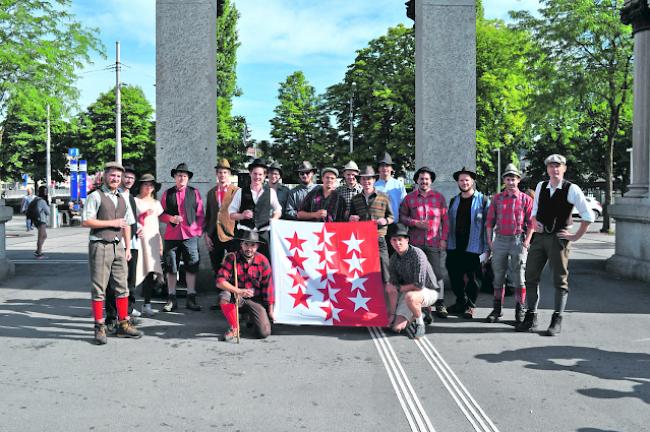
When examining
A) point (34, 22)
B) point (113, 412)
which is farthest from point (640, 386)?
point (34, 22)

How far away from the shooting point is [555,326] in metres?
6.55

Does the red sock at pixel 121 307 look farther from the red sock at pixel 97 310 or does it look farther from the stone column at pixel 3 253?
the stone column at pixel 3 253

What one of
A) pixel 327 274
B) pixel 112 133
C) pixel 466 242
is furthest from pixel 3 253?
pixel 112 133

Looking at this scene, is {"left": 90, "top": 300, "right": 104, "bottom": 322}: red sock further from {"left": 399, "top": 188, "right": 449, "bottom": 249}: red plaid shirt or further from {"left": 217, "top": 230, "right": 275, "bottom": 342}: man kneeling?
{"left": 399, "top": 188, "right": 449, "bottom": 249}: red plaid shirt

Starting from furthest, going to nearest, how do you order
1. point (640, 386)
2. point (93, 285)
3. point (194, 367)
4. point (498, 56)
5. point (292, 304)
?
point (498, 56)
point (292, 304)
point (93, 285)
point (194, 367)
point (640, 386)

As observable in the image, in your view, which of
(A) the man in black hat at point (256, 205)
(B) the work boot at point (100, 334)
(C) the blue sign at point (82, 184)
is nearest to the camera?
(B) the work boot at point (100, 334)

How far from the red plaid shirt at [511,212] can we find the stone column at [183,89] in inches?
183

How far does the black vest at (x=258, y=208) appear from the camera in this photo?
7.34 meters

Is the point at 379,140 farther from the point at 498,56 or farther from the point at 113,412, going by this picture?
the point at 113,412

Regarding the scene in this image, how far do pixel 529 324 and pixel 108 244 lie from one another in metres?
5.18

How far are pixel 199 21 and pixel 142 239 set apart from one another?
399 centimetres

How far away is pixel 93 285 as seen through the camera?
6.23 meters

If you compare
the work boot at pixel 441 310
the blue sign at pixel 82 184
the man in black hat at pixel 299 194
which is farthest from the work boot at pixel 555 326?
the blue sign at pixel 82 184

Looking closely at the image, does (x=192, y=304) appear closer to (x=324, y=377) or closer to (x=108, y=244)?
(x=108, y=244)
